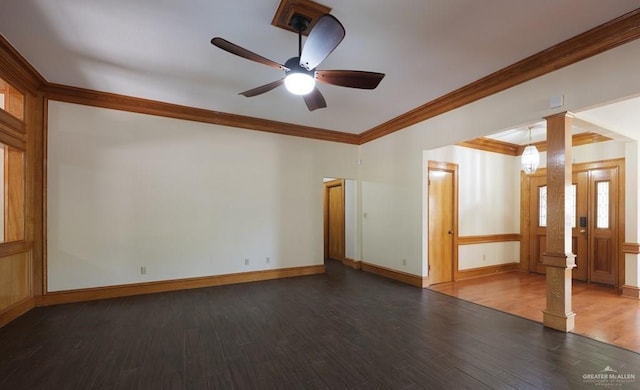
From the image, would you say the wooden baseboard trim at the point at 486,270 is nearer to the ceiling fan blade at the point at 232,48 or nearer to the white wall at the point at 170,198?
the white wall at the point at 170,198

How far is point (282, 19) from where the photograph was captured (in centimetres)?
252

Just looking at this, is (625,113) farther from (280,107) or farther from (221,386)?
(221,386)

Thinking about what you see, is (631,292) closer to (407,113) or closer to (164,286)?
(407,113)

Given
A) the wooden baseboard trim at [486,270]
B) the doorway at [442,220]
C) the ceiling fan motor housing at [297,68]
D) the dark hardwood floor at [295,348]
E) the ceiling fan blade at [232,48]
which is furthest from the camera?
the wooden baseboard trim at [486,270]

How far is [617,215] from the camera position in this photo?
4848 millimetres

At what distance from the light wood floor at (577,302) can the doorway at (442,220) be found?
0.29 m

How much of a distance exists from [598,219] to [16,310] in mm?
9080

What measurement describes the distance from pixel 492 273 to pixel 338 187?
401cm

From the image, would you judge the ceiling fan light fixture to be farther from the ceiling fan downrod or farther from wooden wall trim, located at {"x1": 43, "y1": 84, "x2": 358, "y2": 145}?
wooden wall trim, located at {"x1": 43, "y1": 84, "x2": 358, "y2": 145}

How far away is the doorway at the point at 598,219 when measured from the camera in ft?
16.0

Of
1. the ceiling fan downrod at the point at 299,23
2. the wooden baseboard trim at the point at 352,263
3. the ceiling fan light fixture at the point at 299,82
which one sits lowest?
the wooden baseboard trim at the point at 352,263

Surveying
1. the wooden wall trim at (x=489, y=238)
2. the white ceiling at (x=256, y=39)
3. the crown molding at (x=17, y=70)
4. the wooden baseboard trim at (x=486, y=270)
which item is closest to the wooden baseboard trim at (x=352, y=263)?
the wooden baseboard trim at (x=486, y=270)

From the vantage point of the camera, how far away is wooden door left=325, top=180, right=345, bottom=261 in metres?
7.24

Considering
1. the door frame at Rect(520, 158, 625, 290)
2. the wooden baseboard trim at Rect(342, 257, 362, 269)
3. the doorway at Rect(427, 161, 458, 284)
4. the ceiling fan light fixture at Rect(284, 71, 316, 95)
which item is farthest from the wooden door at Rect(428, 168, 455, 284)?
the ceiling fan light fixture at Rect(284, 71, 316, 95)
